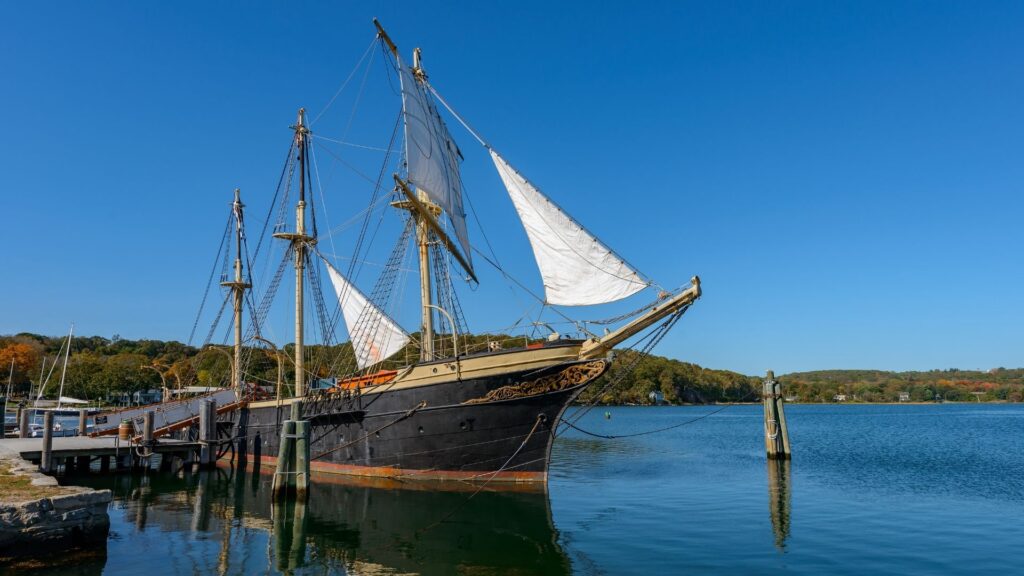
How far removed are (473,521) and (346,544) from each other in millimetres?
3144

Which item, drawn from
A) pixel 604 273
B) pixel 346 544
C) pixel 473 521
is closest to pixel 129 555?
pixel 346 544

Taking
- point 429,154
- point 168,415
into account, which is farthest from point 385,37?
point 168,415

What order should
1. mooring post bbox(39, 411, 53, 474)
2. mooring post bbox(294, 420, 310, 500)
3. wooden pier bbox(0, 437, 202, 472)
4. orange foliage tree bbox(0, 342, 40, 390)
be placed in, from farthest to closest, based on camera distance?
orange foliage tree bbox(0, 342, 40, 390) → wooden pier bbox(0, 437, 202, 472) → mooring post bbox(39, 411, 53, 474) → mooring post bbox(294, 420, 310, 500)

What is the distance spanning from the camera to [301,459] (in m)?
17.5

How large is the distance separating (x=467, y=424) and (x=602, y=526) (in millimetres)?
5441

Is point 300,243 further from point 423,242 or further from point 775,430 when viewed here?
point 775,430

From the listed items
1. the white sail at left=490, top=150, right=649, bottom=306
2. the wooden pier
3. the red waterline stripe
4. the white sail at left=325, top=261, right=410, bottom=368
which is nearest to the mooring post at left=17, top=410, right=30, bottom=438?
the wooden pier

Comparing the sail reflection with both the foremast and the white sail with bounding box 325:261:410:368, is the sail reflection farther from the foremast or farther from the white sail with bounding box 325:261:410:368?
the white sail with bounding box 325:261:410:368

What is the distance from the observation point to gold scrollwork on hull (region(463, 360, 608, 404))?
729 inches

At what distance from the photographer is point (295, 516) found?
16.5 metres

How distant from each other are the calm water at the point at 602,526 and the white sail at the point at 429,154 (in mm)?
10593

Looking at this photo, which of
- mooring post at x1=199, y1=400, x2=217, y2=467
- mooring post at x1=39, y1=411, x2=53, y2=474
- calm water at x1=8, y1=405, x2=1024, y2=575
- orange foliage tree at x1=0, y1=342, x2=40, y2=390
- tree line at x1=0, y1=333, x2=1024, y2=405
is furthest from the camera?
orange foliage tree at x1=0, y1=342, x2=40, y2=390

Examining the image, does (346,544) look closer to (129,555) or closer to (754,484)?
(129,555)

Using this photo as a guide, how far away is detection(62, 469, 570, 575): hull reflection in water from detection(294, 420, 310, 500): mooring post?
46cm
